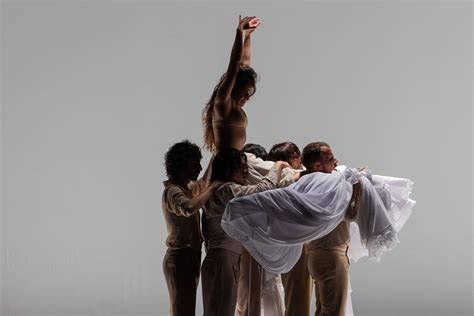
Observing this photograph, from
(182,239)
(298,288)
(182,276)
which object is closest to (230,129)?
(182,239)

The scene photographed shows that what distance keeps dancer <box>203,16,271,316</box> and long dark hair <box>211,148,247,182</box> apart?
1.23ft

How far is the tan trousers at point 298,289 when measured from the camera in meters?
7.41

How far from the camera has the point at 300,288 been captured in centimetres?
745

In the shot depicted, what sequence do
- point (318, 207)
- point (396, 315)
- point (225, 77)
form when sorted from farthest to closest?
point (396, 315) < point (225, 77) < point (318, 207)

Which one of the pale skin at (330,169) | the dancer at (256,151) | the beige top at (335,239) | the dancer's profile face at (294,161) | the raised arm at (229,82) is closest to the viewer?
the pale skin at (330,169)

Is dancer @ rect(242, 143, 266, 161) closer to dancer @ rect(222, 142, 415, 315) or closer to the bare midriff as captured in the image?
the bare midriff

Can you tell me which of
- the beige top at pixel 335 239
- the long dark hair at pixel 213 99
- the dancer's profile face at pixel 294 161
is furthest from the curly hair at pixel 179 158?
the beige top at pixel 335 239

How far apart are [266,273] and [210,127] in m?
1.08

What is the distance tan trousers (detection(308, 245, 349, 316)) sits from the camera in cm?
714

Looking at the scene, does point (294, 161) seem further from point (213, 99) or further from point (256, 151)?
point (213, 99)

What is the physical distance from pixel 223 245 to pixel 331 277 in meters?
0.74

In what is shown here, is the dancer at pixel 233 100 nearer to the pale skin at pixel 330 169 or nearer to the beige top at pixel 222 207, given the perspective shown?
the beige top at pixel 222 207

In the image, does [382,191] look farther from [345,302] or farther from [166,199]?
[166,199]

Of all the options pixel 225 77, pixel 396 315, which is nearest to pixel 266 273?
pixel 225 77
